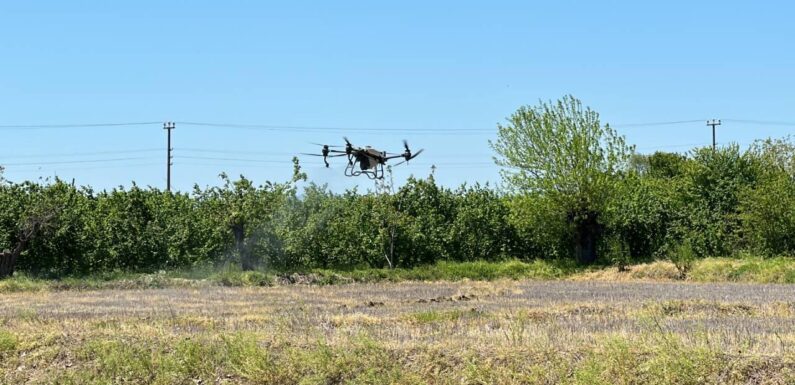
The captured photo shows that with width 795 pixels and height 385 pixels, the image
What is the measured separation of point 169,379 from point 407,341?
3.42m

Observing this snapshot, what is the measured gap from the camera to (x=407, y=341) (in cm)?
1248

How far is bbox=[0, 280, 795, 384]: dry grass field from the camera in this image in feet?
34.3

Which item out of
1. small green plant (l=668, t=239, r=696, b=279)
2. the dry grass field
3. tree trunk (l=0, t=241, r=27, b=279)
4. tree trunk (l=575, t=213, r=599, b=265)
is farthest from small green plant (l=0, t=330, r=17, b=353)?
tree trunk (l=575, t=213, r=599, b=265)

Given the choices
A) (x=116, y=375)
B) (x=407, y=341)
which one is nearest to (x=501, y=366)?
(x=407, y=341)

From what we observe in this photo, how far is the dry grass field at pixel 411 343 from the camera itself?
1045cm

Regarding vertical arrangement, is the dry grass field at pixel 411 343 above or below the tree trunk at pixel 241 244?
below

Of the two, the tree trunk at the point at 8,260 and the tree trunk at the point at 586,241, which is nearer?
the tree trunk at the point at 8,260

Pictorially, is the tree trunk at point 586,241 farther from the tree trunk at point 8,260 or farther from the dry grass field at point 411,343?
the tree trunk at point 8,260

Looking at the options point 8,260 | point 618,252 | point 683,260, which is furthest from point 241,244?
point 683,260

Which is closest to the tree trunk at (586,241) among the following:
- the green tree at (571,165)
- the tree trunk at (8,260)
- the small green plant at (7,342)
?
the green tree at (571,165)

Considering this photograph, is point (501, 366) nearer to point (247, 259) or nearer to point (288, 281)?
point (288, 281)

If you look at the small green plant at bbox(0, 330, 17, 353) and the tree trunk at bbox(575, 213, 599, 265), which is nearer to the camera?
the small green plant at bbox(0, 330, 17, 353)

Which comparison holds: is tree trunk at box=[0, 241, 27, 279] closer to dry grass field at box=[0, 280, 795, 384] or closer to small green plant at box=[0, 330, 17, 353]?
dry grass field at box=[0, 280, 795, 384]

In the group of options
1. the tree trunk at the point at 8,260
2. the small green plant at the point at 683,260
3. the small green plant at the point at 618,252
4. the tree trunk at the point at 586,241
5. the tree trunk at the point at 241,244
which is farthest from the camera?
the tree trunk at the point at 586,241
